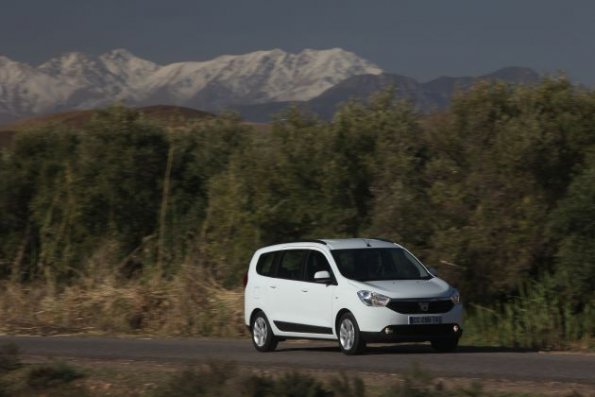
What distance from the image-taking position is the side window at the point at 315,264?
66.2 feet

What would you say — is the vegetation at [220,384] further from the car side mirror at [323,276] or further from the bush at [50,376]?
the car side mirror at [323,276]

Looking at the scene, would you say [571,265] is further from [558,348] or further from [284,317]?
[284,317]

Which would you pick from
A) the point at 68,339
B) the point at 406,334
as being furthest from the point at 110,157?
the point at 406,334

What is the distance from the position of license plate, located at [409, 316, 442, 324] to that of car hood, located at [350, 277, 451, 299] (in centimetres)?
31

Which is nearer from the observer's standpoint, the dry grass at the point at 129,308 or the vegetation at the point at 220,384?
the vegetation at the point at 220,384

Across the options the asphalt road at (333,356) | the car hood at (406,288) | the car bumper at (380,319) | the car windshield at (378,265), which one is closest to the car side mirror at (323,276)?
the car windshield at (378,265)

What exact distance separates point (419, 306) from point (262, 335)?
309cm

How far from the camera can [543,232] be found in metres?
24.8

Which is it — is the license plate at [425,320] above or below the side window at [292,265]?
below

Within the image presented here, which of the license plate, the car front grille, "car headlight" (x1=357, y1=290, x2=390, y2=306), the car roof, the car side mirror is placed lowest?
the license plate

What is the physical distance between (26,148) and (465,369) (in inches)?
848

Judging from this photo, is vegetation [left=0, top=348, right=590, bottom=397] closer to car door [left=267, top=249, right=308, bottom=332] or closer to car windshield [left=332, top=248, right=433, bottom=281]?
car door [left=267, top=249, right=308, bottom=332]

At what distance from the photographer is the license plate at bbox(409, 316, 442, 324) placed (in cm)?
1892

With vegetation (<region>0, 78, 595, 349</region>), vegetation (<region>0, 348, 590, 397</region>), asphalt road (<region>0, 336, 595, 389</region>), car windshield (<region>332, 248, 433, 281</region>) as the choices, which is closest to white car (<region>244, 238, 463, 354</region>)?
car windshield (<region>332, 248, 433, 281</region>)
